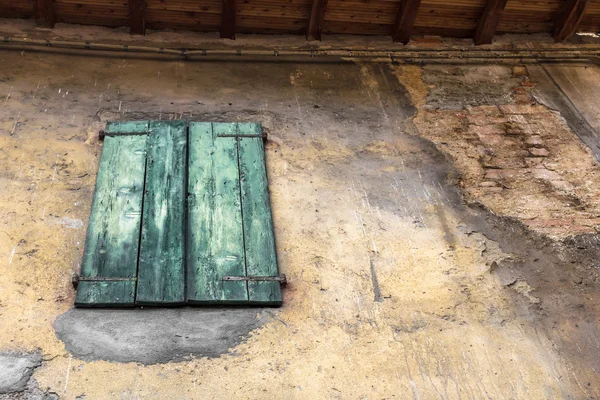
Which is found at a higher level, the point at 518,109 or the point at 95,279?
the point at 518,109

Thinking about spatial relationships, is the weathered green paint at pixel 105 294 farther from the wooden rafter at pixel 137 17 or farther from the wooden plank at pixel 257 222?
the wooden rafter at pixel 137 17

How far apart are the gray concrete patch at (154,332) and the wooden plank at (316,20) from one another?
3.13 metres

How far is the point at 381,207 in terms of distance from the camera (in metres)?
4.88

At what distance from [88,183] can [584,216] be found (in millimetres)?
3499

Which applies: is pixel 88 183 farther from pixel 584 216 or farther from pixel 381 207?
Answer: pixel 584 216

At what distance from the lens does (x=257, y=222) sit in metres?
4.53

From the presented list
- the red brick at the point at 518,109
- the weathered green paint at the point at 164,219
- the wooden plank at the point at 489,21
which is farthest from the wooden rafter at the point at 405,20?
the weathered green paint at the point at 164,219

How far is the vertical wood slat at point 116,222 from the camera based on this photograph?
13.3 feet

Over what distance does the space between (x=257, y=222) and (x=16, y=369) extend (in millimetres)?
1676

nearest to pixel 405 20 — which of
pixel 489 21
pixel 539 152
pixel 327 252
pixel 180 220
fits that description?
pixel 489 21

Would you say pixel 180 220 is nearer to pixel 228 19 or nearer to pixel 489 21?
pixel 228 19

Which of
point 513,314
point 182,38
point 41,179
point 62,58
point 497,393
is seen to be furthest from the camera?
point 182,38

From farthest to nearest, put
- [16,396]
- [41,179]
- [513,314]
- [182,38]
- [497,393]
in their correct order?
[182,38] < [41,179] < [513,314] < [497,393] < [16,396]

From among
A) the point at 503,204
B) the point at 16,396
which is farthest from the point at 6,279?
the point at 503,204
